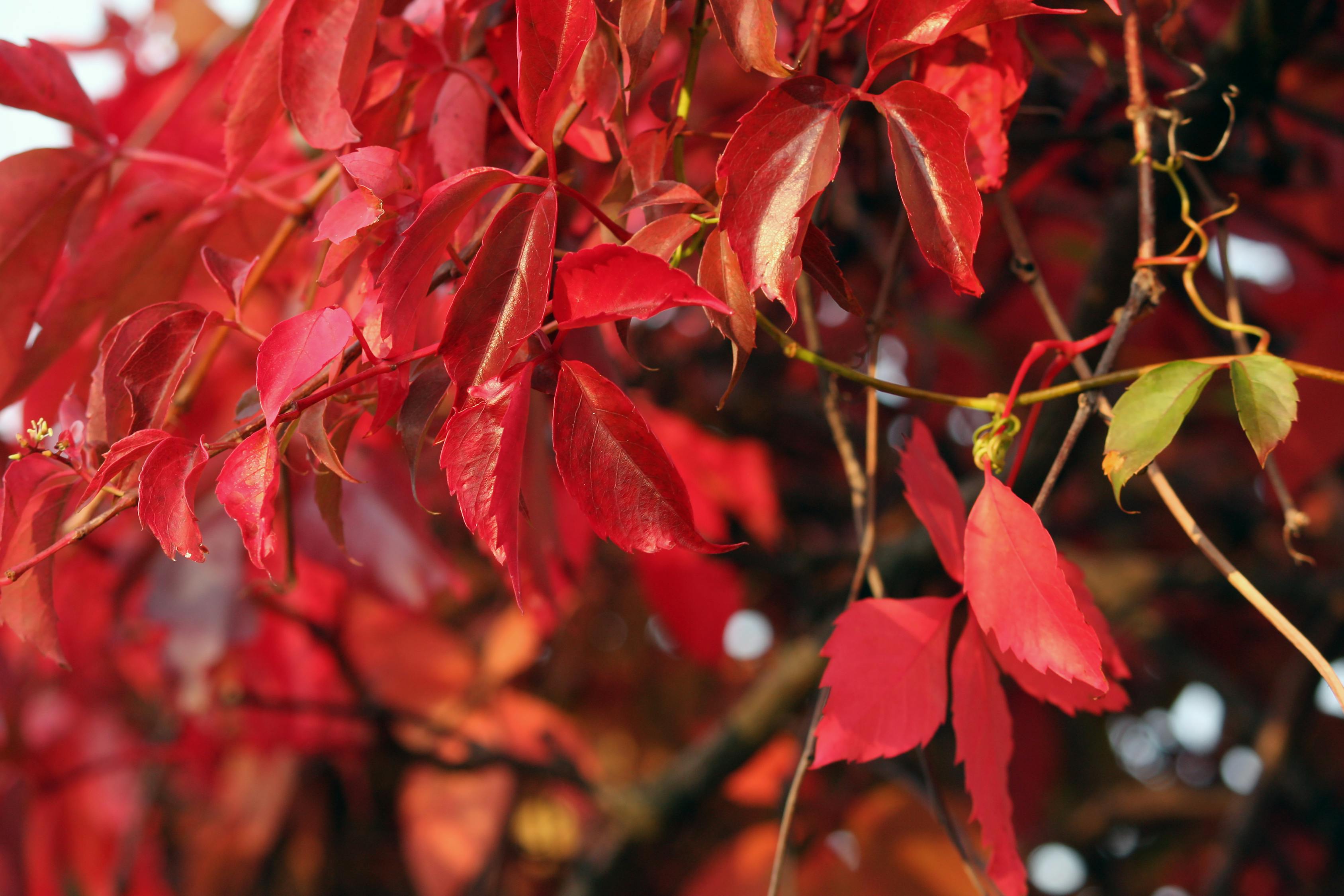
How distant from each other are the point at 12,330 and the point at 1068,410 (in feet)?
1.87

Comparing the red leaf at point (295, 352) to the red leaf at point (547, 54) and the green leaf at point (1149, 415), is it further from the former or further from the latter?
the green leaf at point (1149, 415)

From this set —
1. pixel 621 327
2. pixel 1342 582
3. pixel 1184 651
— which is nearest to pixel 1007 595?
pixel 621 327

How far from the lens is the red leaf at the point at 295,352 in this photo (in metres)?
0.28

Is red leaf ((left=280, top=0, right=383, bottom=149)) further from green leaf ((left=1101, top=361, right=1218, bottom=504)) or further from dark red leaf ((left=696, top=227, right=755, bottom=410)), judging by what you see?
green leaf ((left=1101, top=361, right=1218, bottom=504))

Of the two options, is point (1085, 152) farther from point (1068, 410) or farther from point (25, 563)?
point (25, 563)

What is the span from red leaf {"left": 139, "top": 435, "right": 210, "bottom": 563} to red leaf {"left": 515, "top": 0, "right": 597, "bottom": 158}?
0.47 ft

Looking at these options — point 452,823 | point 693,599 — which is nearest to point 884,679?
point 693,599

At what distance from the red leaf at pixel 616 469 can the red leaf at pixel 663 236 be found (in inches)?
1.7

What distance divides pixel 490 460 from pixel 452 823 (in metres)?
1.16

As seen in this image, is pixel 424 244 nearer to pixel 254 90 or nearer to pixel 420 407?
pixel 420 407

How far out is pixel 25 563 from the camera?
299 mm

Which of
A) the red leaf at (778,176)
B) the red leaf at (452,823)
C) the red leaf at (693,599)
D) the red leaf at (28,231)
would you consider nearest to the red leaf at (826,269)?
the red leaf at (778,176)

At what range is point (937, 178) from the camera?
28 cm

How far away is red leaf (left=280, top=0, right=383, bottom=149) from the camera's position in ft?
1.13
